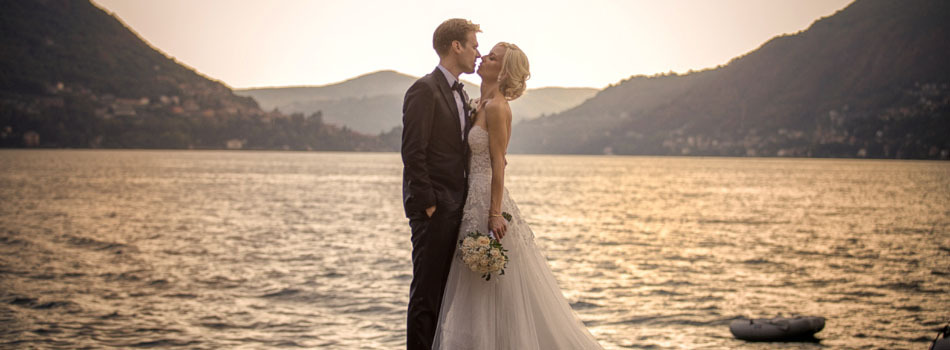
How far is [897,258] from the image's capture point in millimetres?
28109

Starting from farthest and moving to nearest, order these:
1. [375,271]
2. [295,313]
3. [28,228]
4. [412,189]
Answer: [28,228] < [375,271] < [295,313] < [412,189]

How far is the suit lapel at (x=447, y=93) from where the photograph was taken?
5191 mm

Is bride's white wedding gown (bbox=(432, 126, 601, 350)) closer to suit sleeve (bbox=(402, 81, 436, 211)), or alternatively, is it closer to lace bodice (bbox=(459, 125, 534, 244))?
lace bodice (bbox=(459, 125, 534, 244))

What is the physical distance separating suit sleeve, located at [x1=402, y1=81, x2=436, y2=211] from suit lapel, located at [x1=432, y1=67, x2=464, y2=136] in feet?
0.41

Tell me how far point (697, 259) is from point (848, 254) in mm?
6825

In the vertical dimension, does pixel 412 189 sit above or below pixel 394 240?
above

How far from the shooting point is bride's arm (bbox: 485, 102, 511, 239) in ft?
17.1

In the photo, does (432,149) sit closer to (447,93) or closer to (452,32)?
(447,93)

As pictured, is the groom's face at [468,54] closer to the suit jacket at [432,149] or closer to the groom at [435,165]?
the groom at [435,165]

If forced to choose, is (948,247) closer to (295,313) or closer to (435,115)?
(295,313)

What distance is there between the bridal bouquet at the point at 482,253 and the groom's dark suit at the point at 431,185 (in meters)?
0.20

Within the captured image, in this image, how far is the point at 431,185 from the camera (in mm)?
5094

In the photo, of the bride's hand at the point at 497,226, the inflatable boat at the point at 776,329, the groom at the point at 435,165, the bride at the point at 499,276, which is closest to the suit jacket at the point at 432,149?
the groom at the point at 435,165

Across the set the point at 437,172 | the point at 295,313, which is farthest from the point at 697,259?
the point at 437,172
